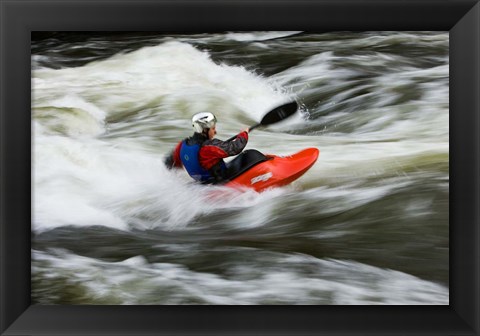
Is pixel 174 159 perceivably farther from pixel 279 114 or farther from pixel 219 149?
pixel 279 114

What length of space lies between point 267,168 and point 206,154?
0.21 meters

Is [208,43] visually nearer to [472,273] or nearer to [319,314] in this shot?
[319,314]

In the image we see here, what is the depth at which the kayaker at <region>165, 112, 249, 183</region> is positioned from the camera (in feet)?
6.45

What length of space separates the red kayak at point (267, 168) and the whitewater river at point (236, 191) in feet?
0.10

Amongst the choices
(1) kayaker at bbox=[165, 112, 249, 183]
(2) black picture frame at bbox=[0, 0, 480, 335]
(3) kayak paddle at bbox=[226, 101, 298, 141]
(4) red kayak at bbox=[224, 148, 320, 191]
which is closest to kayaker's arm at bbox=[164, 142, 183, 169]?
(1) kayaker at bbox=[165, 112, 249, 183]

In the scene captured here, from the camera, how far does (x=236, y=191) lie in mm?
1962

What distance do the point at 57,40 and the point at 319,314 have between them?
130 centimetres

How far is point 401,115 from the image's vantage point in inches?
77.7

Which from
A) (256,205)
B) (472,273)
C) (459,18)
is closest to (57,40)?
(256,205)

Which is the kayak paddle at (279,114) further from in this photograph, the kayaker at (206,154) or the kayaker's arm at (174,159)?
the kayaker's arm at (174,159)

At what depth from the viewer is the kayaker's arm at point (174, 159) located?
6.47ft

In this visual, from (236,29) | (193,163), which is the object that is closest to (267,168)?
(193,163)

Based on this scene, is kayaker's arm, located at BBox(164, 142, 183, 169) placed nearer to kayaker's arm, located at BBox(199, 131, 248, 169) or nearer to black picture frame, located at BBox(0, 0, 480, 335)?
kayaker's arm, located at BBox(199, 131, 248, 169)

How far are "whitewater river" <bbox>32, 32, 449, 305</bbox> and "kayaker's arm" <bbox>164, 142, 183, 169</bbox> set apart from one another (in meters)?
0.02
